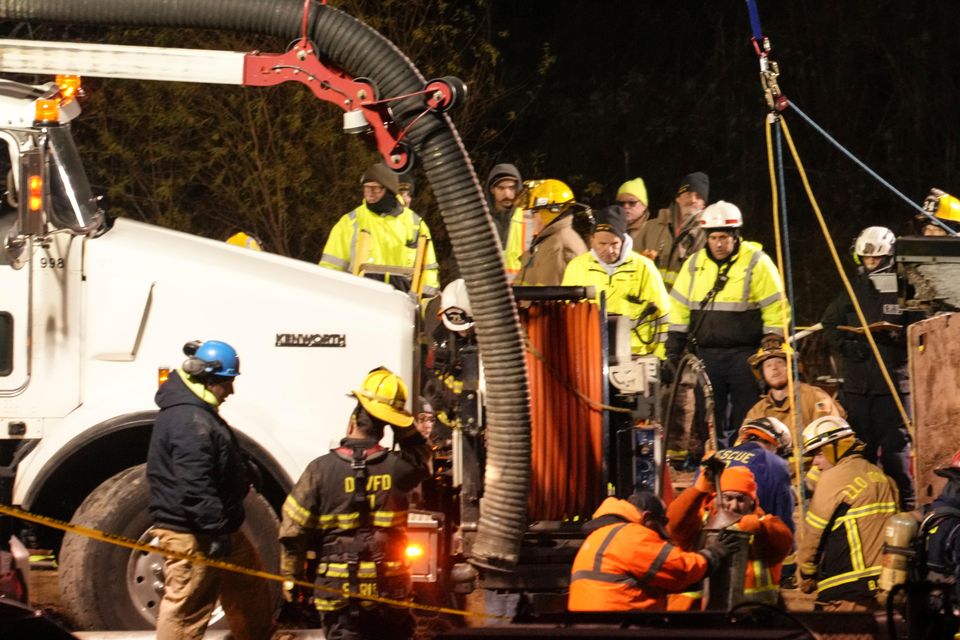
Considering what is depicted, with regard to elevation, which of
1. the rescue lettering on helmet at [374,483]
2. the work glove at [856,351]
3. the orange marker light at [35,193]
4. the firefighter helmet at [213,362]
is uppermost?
the orange marker light at [35,193]

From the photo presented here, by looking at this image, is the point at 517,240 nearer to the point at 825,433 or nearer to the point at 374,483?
the point at 825,433

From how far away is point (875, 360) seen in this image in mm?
12711

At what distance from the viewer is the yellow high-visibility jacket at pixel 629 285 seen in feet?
40.4

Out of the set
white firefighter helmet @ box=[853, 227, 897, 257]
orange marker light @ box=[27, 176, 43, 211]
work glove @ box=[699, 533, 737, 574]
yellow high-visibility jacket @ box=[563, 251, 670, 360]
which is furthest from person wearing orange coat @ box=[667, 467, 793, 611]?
white firefighter helmet @ box=[853, 227, 897, 257]

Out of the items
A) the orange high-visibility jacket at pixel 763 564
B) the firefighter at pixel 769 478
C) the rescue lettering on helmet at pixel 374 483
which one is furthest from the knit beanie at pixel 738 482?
the rescue lettering on helmet at pixel 374 483

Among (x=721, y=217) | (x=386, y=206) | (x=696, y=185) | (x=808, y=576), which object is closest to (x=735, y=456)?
(x=808, y=576)

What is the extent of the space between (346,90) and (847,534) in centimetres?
377

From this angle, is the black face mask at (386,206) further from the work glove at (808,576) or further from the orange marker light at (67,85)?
the work glove at (808,576)

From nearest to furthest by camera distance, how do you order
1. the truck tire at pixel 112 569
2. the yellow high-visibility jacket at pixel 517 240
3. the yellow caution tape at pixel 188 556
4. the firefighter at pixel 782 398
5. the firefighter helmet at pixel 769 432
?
the yellow caution tape at pixel 188 556
the truck tire at pixel 112 569
the firefighter helmet at pixel 769 432
the firefighter at pixel 782 398
the yellow high-visibility jacket at pixel 517 240

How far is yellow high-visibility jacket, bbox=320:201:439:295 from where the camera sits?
12.8 metres

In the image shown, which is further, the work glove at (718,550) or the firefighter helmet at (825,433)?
the firefighter helmet at (825,433)

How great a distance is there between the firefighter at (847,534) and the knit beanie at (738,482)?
2.90 feet

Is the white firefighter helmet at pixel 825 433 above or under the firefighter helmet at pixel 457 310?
under

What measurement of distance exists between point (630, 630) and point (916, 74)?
2274 cm
